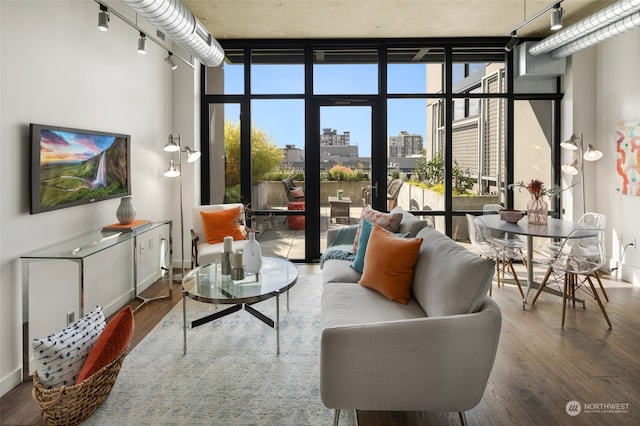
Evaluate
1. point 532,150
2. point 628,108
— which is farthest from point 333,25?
point 628,108

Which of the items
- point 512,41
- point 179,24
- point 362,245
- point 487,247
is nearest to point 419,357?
point 362,245

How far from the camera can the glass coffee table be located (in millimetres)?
2721

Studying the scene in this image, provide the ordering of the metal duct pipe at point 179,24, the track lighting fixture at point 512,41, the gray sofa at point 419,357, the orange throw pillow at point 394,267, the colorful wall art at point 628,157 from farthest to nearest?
the colorful wall art at point 628,157 → the track lighting fixture at point 512,41 → the metal duct pipe at point 179,24 → the orange throw pillow at point 394,267 → the gray sofa at point 419,357

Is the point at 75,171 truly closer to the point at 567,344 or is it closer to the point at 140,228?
the point at 140,228

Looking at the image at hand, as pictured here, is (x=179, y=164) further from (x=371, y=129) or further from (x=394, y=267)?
(x=394, y=267)

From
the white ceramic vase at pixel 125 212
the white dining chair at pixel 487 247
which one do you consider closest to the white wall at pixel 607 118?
the white dining chair at pixel 487 247

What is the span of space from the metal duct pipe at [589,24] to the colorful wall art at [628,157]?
122cm

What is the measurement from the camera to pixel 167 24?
3.31 m

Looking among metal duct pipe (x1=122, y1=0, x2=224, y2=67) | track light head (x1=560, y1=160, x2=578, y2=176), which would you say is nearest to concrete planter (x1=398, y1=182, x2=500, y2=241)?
track light head (x1=560, y1=160, x2=578, y2=176)

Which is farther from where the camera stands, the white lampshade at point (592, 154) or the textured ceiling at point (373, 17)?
the white lampshade at point (592, 154)

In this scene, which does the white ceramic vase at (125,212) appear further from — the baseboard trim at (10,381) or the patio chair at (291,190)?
the patio chair at (291,190)

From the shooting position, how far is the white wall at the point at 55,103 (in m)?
2.42

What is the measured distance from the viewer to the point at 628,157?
448cm

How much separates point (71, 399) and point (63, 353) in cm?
25
